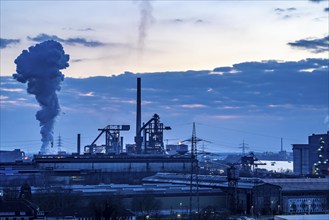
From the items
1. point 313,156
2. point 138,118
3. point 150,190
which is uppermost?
point 138,118

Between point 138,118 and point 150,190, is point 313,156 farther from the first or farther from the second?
point 150,190

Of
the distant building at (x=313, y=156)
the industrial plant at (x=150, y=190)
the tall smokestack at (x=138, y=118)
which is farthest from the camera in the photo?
the tall smokestack at (x=138, y=118)


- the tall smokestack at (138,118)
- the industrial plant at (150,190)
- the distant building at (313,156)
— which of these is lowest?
the industrial plant at (150,190)

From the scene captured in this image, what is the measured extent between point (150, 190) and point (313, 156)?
4267 centimetres

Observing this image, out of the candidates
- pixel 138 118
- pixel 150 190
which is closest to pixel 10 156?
pixel 138 118

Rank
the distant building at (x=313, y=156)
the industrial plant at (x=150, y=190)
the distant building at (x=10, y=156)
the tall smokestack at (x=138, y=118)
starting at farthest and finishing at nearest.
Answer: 1. the distant building at (x=10, y=156)
2. the tall smokestack at (x=138, y=118)
3. the distant building at (x=313, y=156)
4. the industrial plant at (x=150, y=190)

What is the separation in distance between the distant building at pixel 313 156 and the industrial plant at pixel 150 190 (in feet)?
0.47

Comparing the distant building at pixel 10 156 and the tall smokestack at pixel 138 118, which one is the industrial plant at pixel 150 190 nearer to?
the tall smokestack at pixel 138 118

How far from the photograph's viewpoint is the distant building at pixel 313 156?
79.0 m

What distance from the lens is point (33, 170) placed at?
67.1 metres

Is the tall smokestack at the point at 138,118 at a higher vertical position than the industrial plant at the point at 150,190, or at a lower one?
higher

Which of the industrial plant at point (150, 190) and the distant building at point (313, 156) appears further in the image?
the distant building at point (313, 156)

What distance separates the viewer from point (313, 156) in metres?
86.8

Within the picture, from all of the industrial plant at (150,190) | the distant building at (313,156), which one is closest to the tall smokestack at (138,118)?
the industrial plant at (150,190)
